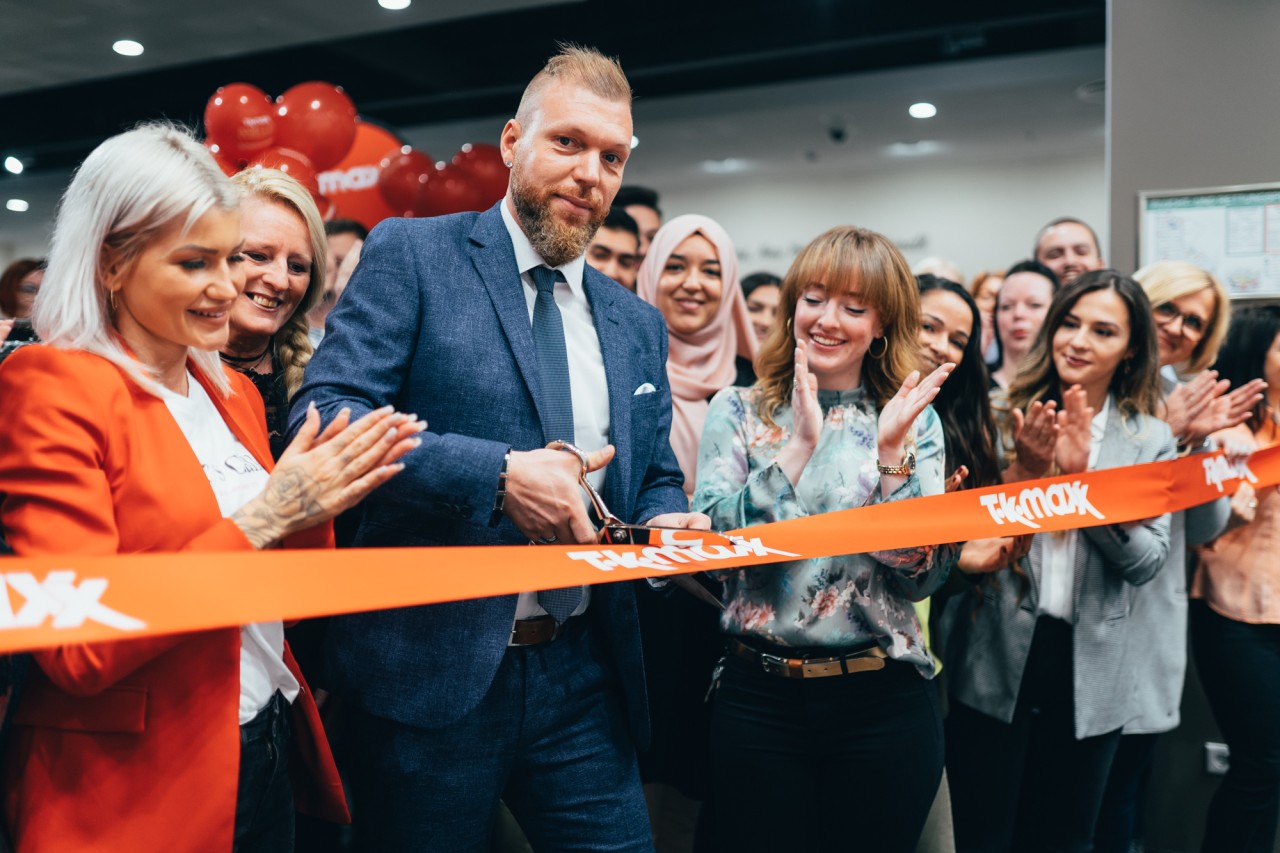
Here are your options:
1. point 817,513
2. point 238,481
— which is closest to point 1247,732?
point 817,513

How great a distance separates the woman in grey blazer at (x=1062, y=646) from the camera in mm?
2584

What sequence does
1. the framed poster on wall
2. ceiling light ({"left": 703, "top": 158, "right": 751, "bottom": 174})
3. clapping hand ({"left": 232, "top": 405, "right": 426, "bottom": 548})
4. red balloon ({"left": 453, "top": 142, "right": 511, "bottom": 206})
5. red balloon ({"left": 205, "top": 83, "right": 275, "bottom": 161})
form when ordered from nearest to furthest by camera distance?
1. clapping hand ({"left": 232, "top": 405, "right": 426, "bottom": 548})
2. the framed poster on wall
3. red balloon ({"left": 205, "top": 83, "right": 275, "bottom": 161})
4. red balloon ({"left": 453, "top": 142, "right": 511, "bottom": 206})
5. ceiling light ({"left": 703, "top": 158, "right": 751, "bottom": 174})

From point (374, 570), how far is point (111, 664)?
0.33 meters

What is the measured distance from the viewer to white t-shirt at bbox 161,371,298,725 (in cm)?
143

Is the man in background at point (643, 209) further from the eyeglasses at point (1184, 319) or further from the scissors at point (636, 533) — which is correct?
the scissors at point (636, 533)

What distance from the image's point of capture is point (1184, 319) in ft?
11.1

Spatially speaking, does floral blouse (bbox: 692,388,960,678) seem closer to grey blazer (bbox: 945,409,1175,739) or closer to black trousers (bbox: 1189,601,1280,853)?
grey blazer (bbox: 945,409,1175,739)

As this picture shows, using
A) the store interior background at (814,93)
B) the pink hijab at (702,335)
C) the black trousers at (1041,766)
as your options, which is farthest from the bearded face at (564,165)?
the store interior background at (814,93)

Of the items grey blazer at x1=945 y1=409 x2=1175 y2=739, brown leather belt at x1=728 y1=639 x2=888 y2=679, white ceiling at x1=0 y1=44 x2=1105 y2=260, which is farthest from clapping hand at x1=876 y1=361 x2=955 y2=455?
white ceiling at x1=0 y1=44 x2=1105 y2=260

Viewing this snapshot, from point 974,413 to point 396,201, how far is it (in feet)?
13.9

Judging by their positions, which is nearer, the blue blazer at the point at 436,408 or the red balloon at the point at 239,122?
the blue blazer at the point at 436,408

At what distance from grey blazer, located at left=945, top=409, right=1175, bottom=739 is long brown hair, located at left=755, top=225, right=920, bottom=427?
80 cm

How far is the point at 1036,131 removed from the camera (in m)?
10.1

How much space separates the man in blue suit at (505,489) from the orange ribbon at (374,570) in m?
0.07
